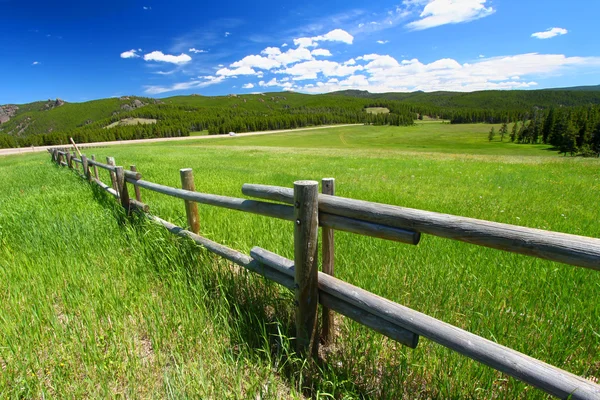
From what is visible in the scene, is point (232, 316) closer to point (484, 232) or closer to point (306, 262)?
point (306, 262)

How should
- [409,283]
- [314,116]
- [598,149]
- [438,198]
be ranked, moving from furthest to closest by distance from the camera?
1. [314,116]
2. [598,149]
3. [438,198]
4. [409,283]

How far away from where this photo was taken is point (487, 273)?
155 inches

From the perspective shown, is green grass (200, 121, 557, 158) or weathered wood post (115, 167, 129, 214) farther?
green grass (200, 121, 557, 158)

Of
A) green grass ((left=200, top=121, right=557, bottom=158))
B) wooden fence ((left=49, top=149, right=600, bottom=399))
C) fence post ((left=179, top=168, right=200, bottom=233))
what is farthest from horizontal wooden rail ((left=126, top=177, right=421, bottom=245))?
green grass ((left=200, top=121, right=557, bottom=158))

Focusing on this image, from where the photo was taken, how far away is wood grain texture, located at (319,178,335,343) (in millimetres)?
2689

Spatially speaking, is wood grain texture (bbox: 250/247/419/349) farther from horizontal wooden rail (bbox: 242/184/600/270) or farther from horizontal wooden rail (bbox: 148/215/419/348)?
horizontal wooden rail (bbox: 242/184/600/270)

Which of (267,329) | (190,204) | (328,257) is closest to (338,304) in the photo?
(328,257)

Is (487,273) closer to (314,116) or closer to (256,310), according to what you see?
(256,310)

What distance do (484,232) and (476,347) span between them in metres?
0.69

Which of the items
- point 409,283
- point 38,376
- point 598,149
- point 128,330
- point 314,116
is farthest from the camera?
point 314,116

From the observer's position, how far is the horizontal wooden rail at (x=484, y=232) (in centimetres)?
144

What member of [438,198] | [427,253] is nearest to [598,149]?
[438,198]

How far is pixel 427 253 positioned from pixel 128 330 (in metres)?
3.99

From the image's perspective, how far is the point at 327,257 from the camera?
2.75m
